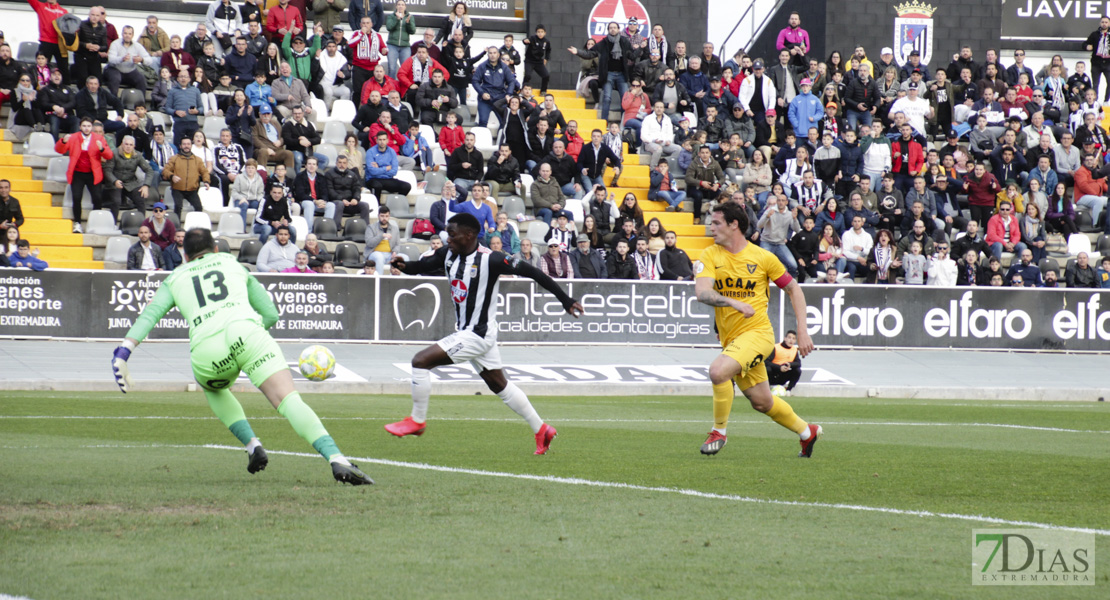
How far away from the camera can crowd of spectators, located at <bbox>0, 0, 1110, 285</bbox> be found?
76.3ft

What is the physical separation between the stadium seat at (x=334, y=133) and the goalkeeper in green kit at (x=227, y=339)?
59.3ft

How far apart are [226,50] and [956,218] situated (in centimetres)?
1652

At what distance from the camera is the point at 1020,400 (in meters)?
20.3

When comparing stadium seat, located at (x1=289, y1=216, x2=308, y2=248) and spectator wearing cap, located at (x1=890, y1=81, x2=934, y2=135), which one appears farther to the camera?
spectator wearing cap, located at (x1=890, y1=81, x2=934, y2=135)

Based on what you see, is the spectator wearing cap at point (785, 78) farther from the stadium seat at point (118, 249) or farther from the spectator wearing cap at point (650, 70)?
the stadium seat at point (118, 249)

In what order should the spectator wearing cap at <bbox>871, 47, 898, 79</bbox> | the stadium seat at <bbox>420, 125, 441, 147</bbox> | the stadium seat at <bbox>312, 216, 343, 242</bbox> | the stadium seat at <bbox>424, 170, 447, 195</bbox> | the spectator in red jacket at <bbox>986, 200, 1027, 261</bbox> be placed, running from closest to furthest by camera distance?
1. the stadium seat at <bbox>312, 216, 343, 242</bbox>
2. the stadium seat at <bbox>424, 170, 447, 195</bbox>
3. the spectator in red jacket at <bbox>986, 200, 1027, 261</bbox>
4. the stadium seat at <bbox>420, 125, 441, 147</bbox>
5. the spectator wearing cap at <bbox>871, 47, 898, 79</bbox>

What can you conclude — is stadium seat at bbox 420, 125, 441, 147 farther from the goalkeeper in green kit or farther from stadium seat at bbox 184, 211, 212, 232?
the goalkeeper in green kit

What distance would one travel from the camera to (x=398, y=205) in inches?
965

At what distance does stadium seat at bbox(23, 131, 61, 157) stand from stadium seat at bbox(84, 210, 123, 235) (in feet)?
7.29

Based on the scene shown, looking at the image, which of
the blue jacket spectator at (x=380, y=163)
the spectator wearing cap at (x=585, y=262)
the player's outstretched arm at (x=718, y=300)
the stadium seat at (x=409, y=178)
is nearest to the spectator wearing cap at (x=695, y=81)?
the spectator wearing cap at (x=585, y=262)

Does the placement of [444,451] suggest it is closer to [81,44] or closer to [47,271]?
[47,271]

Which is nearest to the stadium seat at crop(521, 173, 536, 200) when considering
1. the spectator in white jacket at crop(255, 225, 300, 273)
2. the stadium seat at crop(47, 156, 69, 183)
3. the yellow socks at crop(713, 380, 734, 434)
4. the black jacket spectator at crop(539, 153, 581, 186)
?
the black jacket spectator at crop(539, 153, 581, 186)

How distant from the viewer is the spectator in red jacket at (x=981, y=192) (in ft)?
85.9

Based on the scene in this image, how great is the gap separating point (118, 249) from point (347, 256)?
4206 millimetres
